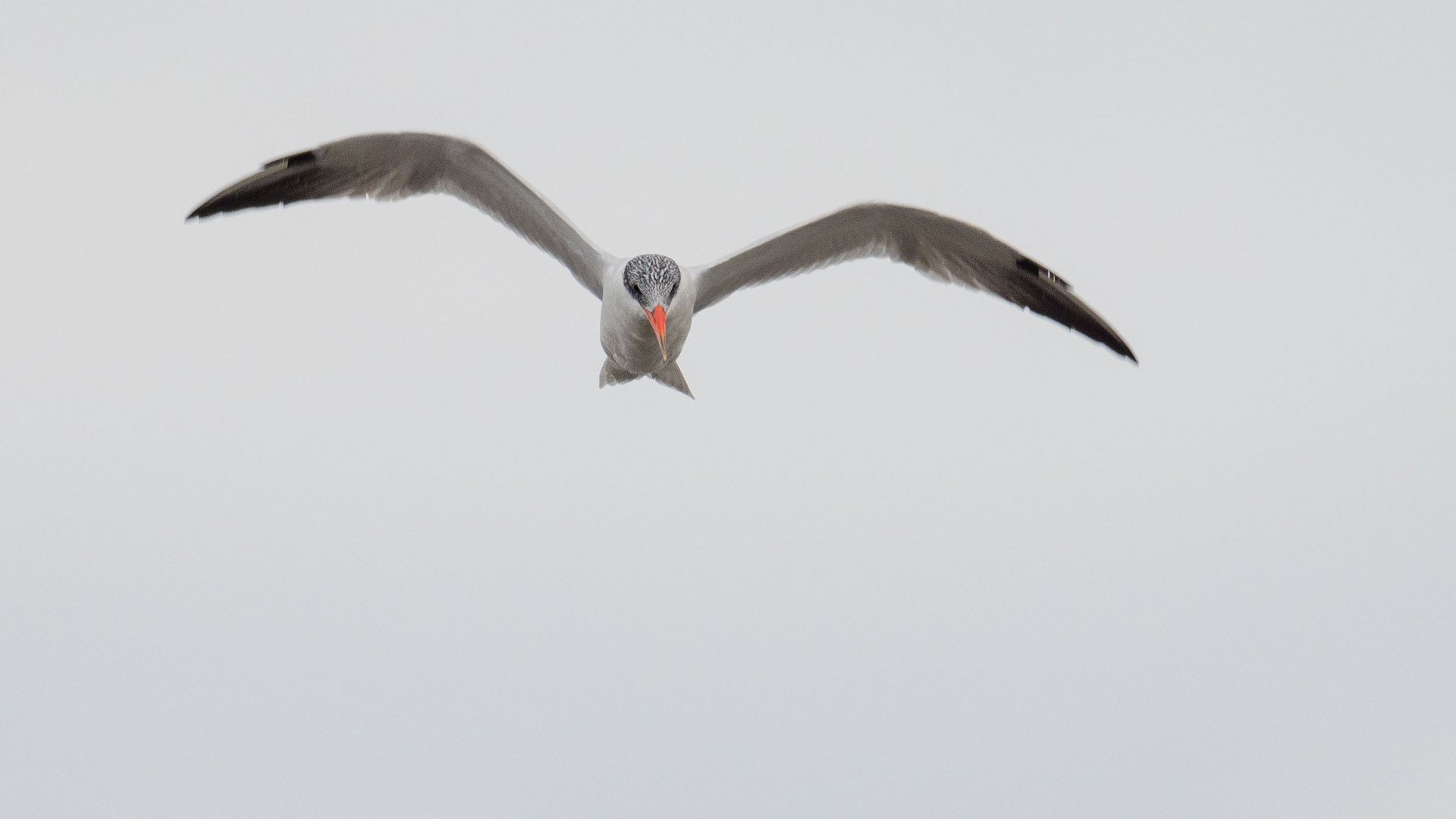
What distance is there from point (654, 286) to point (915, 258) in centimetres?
263

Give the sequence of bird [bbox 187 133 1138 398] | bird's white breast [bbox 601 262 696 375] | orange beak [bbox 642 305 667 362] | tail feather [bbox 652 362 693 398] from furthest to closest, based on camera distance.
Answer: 1. tail feather [bbox 652 362 693 398]
2. bird [bbox 187 133 1138 398]
3. bird's white breast [bbox 601 262 696 375]
4. orange beak [bbox 642 305 667 362]

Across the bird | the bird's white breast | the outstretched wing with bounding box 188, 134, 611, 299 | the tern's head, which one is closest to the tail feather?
the bird

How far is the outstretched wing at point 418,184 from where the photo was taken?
34.1ft

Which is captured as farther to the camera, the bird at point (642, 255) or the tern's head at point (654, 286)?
the bird at point (642, 255)

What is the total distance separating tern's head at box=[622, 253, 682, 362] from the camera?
31.3ft

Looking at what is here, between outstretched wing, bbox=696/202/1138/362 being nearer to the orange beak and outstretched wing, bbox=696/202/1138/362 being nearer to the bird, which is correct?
the bird

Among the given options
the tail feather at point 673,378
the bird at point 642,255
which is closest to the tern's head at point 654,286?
the bird at point 642,255

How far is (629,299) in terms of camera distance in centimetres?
973

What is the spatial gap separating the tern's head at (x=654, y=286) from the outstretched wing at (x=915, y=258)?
817mm

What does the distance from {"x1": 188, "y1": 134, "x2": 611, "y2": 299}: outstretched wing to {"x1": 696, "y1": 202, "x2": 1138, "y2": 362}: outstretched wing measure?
111 centimetres

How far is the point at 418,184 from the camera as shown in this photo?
428 inches

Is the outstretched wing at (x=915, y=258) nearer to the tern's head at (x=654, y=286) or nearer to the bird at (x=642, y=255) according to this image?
the bird at (x=642, y=255)

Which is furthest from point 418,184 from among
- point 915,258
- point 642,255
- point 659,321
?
point 915,258

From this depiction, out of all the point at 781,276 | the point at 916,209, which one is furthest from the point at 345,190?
the point at 916,209
